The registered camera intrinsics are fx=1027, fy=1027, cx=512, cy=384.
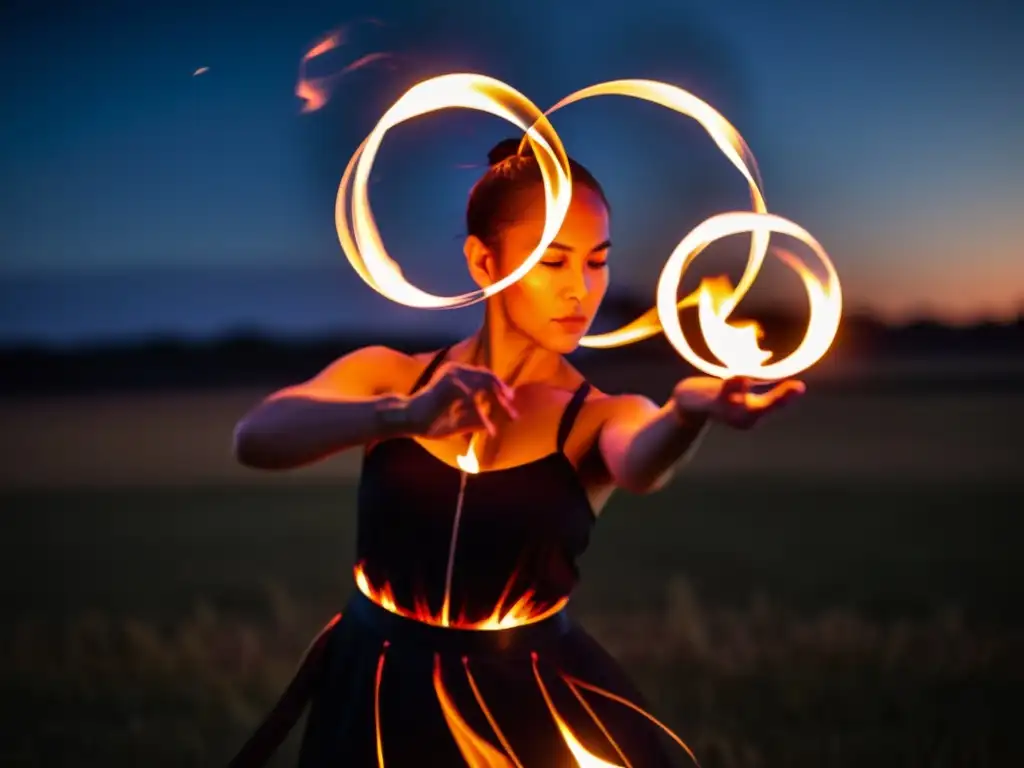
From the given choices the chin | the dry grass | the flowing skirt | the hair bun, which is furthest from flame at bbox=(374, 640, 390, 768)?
the dry grass

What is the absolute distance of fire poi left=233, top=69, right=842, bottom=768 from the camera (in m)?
1.48

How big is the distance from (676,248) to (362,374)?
21.2 inches

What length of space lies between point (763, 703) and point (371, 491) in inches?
66.5

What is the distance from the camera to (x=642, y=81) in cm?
159

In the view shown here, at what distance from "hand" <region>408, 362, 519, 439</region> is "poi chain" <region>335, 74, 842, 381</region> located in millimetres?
176

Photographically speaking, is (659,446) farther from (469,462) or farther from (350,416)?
(350,416)

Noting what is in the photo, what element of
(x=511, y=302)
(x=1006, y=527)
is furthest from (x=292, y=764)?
(x=1006, y=527)

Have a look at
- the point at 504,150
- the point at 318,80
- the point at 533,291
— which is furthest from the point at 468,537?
the point at 318,80

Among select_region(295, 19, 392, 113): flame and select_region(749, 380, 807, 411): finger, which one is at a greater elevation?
select_region(295, 19, 392, 113): flame

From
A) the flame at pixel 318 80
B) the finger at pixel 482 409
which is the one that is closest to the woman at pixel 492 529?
the finger at pixel 482 409

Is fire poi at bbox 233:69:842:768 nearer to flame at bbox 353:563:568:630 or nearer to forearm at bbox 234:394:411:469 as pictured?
flame at bbox 353:563:568:630

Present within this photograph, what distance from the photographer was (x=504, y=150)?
1.66 metres

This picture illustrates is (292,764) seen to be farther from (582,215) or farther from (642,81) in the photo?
(642,81)

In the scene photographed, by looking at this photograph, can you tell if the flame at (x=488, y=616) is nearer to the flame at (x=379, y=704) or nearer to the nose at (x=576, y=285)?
the flame at (x=379, y=704)
